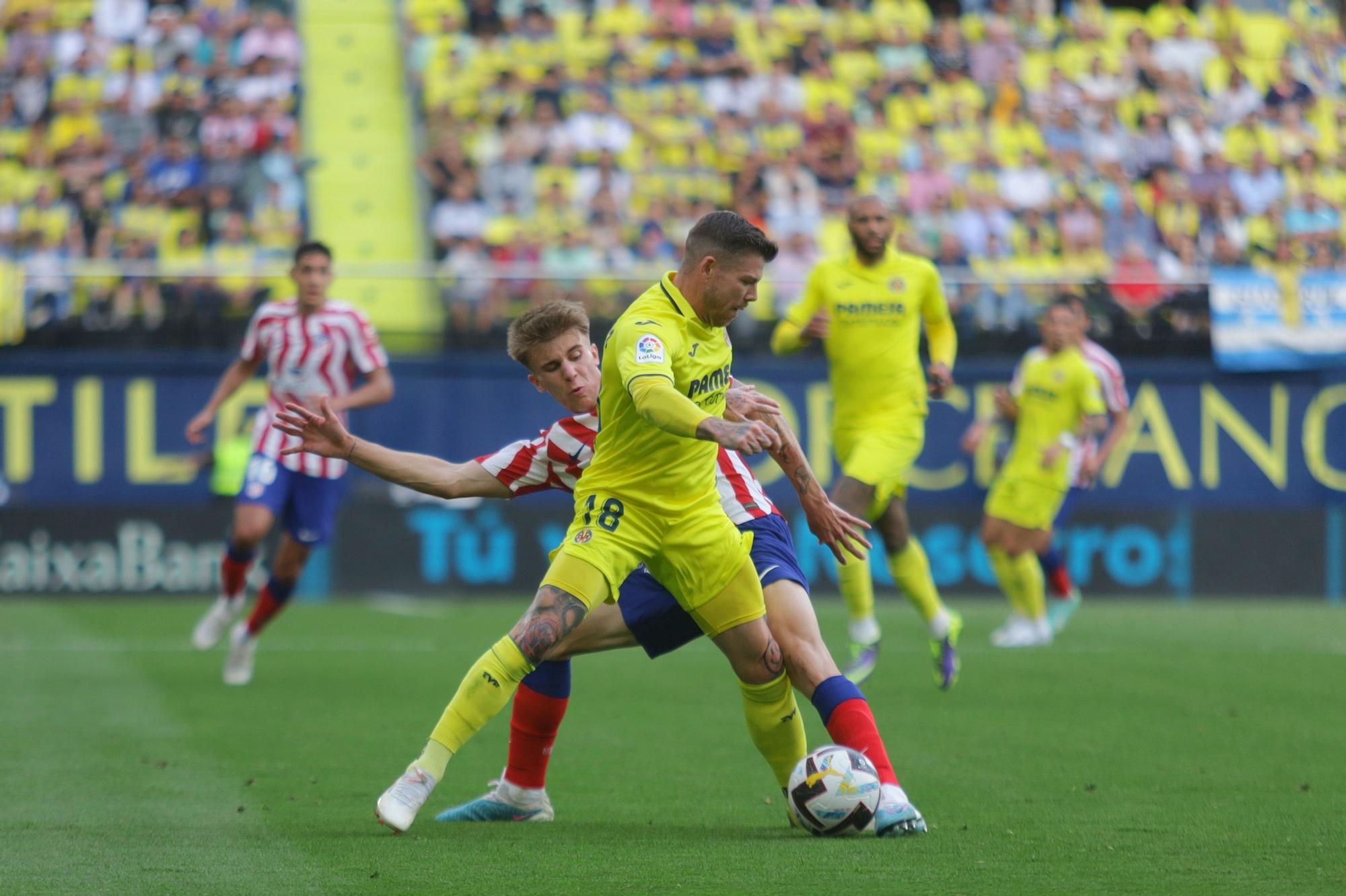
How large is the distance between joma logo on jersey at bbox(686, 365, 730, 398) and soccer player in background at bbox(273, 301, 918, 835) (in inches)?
2.9

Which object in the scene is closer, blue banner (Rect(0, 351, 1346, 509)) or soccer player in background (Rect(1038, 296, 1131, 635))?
soccer player in background (Rect(1038, 296, 1131, 635))

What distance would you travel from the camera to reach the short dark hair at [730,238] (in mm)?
5262

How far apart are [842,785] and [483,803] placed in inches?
49.2

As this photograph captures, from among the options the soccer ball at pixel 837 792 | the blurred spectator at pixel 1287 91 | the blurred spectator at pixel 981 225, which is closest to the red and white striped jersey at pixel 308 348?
the soccer ball at pixel 837 792

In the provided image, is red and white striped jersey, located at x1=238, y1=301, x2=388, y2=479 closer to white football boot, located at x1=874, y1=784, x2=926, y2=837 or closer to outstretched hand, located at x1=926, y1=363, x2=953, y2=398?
outstretched hand, located at x1=926, y1=363, x2=953, y2=398

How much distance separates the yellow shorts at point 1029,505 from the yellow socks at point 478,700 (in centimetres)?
812

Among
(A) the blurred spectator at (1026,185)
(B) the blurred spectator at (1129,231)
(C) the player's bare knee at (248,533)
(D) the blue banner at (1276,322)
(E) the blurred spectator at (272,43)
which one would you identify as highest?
(E) the blurred spectator at (272,43)

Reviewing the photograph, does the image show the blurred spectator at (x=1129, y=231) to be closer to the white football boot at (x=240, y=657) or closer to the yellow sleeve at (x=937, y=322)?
the yellow sleeve at (x=937, y=322)

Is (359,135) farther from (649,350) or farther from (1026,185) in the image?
(649,350)

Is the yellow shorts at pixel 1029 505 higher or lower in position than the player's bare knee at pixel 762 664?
higher

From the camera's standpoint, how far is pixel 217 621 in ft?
33.7

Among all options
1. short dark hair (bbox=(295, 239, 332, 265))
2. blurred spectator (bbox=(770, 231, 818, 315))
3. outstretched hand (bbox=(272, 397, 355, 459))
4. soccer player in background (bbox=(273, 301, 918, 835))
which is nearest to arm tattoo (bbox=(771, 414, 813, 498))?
soccer player in background (bbox=(273, 301, 918, 835))

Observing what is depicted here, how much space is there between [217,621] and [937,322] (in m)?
4.51

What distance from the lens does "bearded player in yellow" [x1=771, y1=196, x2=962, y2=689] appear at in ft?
30.5
